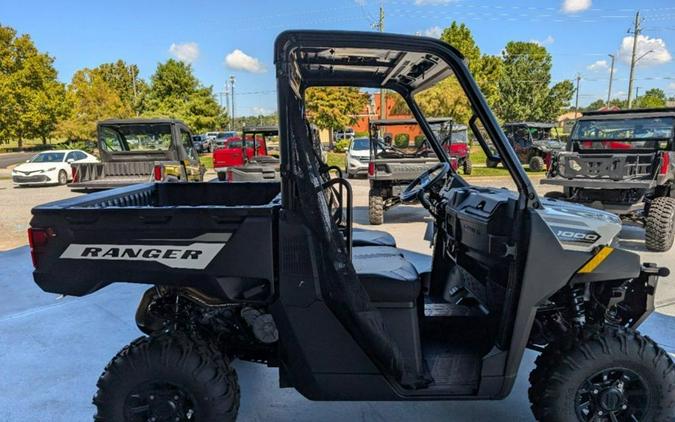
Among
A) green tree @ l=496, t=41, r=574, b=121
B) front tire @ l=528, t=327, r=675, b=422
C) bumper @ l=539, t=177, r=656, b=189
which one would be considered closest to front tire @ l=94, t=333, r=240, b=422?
front tire @ l=528, t=327, r=675, b=422

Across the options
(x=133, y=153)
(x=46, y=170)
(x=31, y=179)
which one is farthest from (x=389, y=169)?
(x=31, y=179)

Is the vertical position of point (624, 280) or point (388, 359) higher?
point (624, 280)

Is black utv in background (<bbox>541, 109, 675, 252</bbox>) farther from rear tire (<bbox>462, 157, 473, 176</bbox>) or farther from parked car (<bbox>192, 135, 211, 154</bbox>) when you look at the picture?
parked car (<bbox>192, 135, 211, 154</bbox>)

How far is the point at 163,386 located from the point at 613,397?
6.88 ft

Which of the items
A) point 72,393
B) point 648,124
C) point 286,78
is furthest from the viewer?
point 648,124

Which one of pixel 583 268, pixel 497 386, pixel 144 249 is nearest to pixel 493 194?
pixel 583 268

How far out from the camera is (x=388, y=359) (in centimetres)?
223

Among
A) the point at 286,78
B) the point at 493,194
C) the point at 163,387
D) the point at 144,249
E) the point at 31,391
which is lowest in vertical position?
the point at 31,391

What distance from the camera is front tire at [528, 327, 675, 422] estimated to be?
2.22 metres

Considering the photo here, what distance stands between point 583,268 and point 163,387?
2010 mm

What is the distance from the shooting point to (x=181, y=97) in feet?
116

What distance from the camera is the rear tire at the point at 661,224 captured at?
19.6ft

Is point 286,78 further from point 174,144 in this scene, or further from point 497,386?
point 174,144

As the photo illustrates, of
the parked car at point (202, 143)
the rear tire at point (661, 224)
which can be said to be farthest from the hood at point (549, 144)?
the parked car at point (202, 143)
